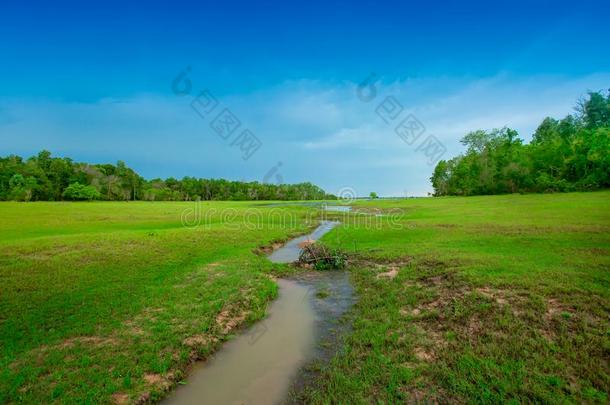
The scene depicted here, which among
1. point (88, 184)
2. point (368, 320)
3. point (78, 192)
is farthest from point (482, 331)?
point (88, 184)

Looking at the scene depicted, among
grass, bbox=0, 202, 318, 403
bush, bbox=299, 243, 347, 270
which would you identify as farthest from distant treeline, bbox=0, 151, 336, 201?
bush, bbox=299, 243, 347, 270

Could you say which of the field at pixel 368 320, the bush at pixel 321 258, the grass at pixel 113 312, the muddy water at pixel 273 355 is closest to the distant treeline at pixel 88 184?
the grass at pixel 113 312

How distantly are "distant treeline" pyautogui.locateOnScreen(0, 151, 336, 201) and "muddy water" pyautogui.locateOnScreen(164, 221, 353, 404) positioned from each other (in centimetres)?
11608

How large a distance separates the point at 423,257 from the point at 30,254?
2415cm

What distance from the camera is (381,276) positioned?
49.9 ft

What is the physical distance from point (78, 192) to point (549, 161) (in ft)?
486

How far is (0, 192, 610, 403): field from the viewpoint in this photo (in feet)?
21.2

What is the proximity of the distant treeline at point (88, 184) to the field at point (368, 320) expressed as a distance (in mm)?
106838

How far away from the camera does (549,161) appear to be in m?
71.4

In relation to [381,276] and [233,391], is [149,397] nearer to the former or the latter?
[233,391]

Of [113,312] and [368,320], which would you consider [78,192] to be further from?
[368,320]

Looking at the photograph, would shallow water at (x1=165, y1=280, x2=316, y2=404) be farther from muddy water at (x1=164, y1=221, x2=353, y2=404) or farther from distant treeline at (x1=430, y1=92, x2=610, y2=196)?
distant treeline at (x1=430, y1=92, x2=610, y2=196)

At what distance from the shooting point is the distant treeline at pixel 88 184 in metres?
95.6

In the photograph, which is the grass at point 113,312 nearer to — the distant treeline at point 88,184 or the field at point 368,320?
the field at point 368,320
